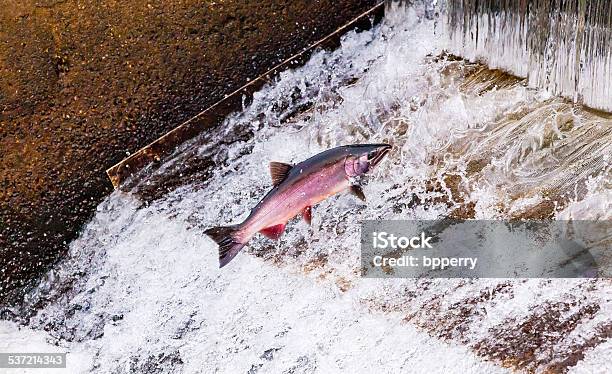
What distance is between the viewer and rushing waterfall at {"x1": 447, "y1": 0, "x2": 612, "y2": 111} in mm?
2879

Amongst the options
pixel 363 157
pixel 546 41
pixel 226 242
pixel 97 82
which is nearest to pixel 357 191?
pixel 363 157

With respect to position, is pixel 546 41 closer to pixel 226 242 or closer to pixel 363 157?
pixel 363 157

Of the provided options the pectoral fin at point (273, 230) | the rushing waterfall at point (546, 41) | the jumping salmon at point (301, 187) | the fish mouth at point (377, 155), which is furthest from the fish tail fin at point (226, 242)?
the rushing waterfall at point (546, 41)

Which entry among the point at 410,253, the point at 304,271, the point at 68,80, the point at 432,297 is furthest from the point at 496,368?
the point at 68,80

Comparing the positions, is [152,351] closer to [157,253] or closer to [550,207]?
[157,253]

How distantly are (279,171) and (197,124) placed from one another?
0.65 meters

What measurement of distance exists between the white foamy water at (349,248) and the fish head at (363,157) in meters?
0.39

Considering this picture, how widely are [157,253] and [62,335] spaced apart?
0.64m
